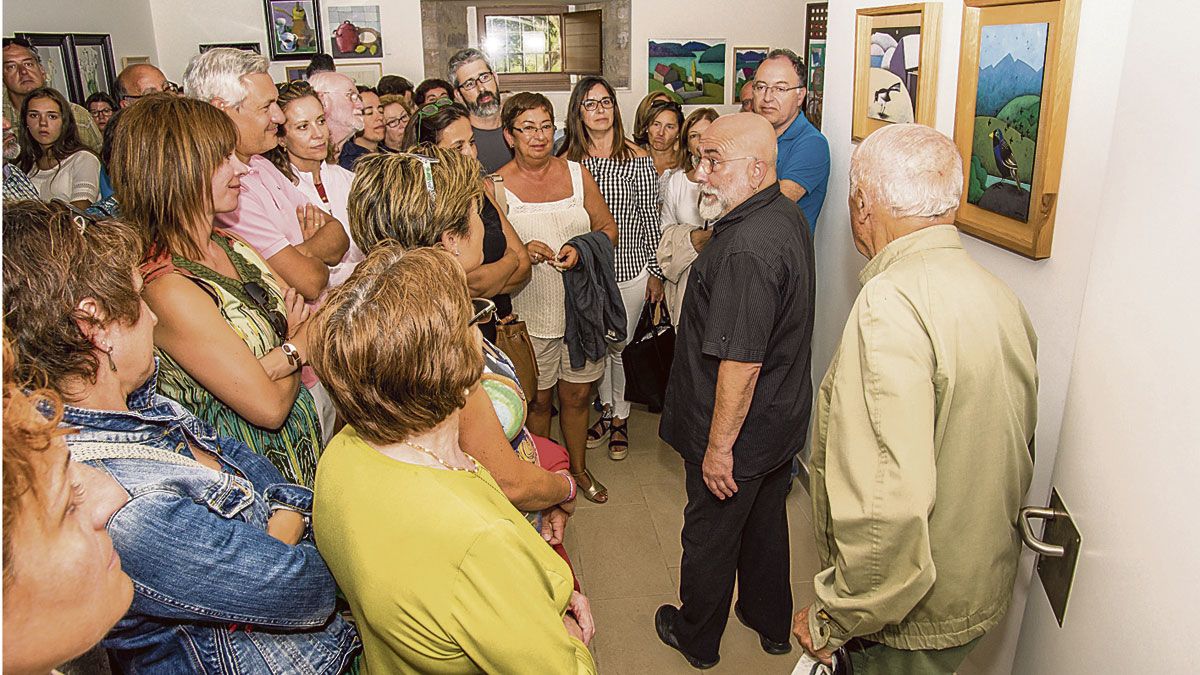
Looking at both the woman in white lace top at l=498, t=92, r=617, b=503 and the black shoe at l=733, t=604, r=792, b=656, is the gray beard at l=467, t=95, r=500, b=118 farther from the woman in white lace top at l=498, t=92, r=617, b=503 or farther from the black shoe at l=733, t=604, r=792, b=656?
the black shoe at l=733, t=604, r=792, b=656

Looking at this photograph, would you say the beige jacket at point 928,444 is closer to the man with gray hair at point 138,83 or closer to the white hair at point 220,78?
the white hair at point 220,78

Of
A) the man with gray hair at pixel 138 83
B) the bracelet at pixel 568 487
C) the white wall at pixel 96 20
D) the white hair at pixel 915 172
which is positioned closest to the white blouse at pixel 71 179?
the man with gray hair at pixel 138 83

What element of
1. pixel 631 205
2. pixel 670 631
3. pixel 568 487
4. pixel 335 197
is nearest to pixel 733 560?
pixel 670 631

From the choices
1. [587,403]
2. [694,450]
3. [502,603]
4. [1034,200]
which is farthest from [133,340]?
[587,403]

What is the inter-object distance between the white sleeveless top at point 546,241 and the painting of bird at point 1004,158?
1879 millimetres

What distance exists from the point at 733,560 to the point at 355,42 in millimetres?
6746

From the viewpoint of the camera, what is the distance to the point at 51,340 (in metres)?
1.31

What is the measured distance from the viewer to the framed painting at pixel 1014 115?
184 cm

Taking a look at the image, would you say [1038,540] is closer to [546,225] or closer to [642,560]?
[642,560]

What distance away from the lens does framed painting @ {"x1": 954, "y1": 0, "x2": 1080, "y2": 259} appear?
6.05 feet

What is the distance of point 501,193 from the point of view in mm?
3520

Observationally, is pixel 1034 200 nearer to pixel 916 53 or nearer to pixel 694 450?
pixel 916 53

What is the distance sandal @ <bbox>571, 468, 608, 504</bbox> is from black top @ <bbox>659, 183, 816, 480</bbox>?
1.25 meters

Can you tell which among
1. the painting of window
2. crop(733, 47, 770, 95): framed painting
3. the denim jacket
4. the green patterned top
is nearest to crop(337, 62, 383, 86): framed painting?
the painting of window
